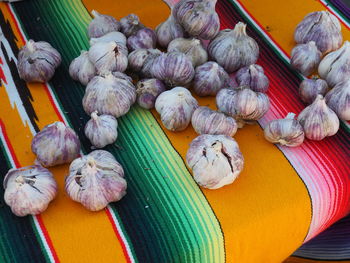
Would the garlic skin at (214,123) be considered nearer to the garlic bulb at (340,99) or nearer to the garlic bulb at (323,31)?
the garlic bulb at (340,99)

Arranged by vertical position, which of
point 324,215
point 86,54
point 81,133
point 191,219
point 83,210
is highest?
point 86,54

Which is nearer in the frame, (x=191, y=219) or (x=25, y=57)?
(x=191, y=219)

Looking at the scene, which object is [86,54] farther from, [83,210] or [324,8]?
[324,8]

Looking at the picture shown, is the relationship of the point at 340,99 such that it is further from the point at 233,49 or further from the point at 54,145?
the point at 54,145

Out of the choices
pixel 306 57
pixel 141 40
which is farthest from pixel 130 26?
pixel 306 57

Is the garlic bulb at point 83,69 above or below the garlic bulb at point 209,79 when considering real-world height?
above

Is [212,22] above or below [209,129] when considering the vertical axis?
above

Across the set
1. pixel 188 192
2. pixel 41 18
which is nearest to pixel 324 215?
pixel 188 192

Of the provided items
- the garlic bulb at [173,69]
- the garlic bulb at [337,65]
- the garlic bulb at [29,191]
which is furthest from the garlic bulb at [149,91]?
the garlic bulb at [337,65]
